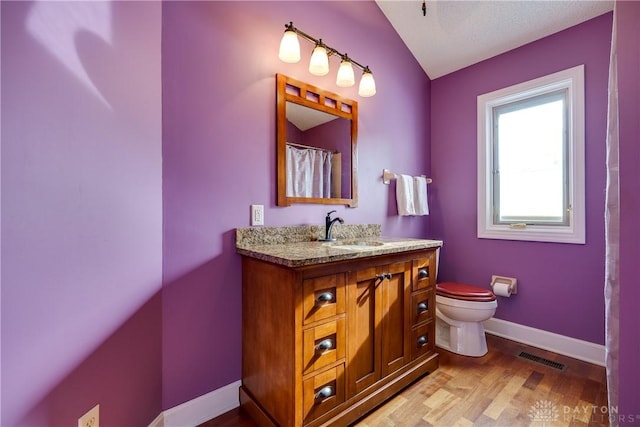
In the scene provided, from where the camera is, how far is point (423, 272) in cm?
174

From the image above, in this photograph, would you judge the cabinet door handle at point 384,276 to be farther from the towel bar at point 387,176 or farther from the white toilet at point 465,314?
the towel bar at point 387,176

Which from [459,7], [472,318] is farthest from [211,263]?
[459,7]

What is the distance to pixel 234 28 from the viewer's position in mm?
1518

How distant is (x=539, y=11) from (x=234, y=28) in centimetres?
213

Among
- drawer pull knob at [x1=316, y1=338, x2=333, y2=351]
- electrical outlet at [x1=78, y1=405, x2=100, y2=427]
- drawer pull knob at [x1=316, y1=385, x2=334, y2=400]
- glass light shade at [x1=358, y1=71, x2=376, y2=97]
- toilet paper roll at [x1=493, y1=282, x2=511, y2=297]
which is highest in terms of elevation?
glass light shade at [x1=358, y1=71, x2=376, y2=97]

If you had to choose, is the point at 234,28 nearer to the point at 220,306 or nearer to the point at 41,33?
the point at 41,33

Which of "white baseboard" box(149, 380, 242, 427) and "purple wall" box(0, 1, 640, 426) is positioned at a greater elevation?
"purple wall" box(0, 1, 640, 426)

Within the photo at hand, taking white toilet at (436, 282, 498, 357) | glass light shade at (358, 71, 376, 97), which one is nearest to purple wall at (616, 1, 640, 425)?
white toilet at (436, 282, 498, 357)

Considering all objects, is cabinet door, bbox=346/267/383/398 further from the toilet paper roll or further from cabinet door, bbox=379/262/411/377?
the toilet paper roll

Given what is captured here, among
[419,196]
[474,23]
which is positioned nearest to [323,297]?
[419,196]

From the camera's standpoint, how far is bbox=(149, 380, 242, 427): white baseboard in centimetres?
131

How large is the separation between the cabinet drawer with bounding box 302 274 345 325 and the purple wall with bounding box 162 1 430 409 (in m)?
0.53

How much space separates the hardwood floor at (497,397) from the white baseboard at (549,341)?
6cm

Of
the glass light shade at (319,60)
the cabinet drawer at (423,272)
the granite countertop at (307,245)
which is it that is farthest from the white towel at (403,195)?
the glass light shade at (319,60)
